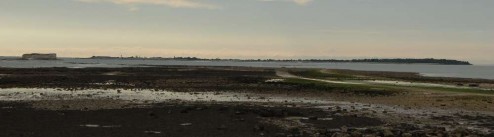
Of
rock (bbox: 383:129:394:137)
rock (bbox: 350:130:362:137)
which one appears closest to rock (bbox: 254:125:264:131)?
rock (bbox: 350:130:362:137)

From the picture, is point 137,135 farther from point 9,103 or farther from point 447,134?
point 9,103

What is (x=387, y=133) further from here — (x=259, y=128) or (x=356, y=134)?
(x=259, y=128)

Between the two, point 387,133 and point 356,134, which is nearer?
point 356,134

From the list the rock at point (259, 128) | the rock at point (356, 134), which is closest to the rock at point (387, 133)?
the rock at point (356, 134)

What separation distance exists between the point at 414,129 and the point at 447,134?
1.90 meters

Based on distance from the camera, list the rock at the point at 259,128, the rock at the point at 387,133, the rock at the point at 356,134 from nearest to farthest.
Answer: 1. the rock at the point at 356,134
2. the rock at the point at 387,133
3. the rock at the point at 259,128

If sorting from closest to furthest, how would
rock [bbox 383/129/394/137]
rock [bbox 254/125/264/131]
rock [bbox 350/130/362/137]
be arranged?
rock [bbox 350/130/362/137] → rock [bbox 383/129/394/137] → rock [bbox 254/125/264/131]

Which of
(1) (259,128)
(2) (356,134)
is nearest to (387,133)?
(2) (356,134)

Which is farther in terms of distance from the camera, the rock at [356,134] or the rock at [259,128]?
the rock at [259,128]

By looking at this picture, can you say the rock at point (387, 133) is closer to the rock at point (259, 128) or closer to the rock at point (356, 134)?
the rock at point (356, 134)

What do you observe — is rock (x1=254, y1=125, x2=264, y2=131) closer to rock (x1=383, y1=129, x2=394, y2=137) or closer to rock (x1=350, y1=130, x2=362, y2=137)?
rock (x1=350, y1=130, x2=362, y2=137)

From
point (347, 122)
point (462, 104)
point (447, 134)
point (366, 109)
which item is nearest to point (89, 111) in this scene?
point (347, 122)

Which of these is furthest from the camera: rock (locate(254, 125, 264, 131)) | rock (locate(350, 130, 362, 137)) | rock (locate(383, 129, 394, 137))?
rock (locate(254, 125, 264, 131))

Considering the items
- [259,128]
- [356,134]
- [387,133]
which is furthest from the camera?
[259,128]
